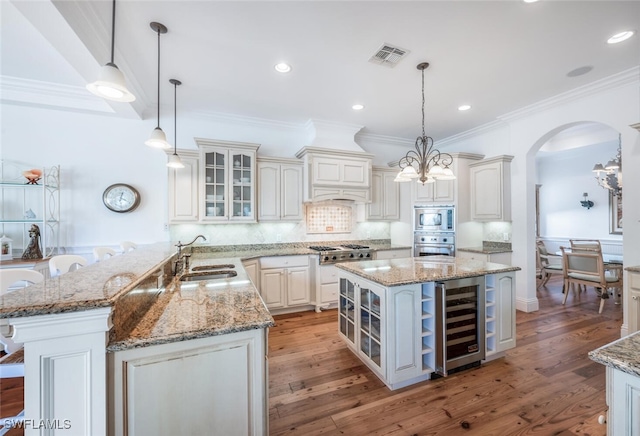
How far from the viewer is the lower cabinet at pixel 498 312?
2428 mm

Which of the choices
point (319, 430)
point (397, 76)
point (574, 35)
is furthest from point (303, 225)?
point (574, 35)

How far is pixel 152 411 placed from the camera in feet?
3.70

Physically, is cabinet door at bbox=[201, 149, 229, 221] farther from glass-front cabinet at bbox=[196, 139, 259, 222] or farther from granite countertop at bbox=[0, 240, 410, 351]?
granite countertop at bbox=[0, 240, 410, 351]

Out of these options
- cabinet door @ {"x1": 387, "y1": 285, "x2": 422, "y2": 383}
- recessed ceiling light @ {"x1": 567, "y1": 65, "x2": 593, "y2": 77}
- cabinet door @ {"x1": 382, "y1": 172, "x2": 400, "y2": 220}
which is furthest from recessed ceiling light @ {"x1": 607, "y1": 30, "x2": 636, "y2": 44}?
cabinet door @ {"x1": 382, "y1": 172, "x2": 400, "y2": 220}

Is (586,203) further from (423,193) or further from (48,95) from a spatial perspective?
(48,95)

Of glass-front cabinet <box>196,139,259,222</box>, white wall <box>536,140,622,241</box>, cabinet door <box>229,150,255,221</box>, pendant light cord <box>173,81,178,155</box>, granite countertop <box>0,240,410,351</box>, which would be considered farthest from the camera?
white wall <box>536,140,622,241</box>

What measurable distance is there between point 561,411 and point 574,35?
2990 millimetres

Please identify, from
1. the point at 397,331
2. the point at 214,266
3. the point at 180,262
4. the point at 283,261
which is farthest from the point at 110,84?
the point at 283,261

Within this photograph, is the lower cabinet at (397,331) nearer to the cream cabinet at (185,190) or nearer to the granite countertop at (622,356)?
the granite countertop at (622,356)

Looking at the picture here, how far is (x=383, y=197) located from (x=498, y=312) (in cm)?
264

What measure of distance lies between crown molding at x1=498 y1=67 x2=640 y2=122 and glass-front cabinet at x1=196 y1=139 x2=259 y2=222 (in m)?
3.86

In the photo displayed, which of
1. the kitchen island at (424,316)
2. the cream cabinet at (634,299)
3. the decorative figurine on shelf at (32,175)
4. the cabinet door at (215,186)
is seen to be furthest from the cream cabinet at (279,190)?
the cream cabinet at (634,299)

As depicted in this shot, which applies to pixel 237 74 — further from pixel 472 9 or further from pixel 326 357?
pixel 326 357

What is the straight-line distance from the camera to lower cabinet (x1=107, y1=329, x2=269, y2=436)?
1.09 metres
